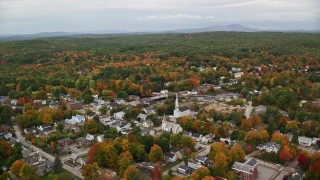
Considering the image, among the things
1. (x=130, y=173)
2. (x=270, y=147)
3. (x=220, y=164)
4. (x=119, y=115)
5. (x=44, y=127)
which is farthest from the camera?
(x=119, y=115)

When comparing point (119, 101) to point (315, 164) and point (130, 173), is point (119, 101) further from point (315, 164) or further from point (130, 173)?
point (315, 164)

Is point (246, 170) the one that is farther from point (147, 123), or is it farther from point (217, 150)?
point (147, 123)

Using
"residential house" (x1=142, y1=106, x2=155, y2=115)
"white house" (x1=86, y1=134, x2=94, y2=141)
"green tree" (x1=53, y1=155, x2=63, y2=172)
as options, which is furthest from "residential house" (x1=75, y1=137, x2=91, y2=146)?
"residential house" (x1=142, y1=106, x2=155, y2=115)

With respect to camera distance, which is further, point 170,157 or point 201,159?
point 170,157

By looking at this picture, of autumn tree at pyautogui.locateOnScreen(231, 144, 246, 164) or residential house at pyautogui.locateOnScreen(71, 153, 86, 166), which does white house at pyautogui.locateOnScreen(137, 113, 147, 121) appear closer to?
residential house at pyautogui.locateOnScreen(71, 153, 86, 166)

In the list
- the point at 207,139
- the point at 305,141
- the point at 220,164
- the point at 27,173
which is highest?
the point at 27,173

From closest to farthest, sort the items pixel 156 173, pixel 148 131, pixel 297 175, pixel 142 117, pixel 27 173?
pixel 27 173
pixel 297 175
pixel 156 173
pixel 148 131
pixel 142 117

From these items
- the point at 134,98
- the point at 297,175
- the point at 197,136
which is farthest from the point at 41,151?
the point at 297,175

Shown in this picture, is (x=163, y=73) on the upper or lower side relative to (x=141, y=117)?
upper
